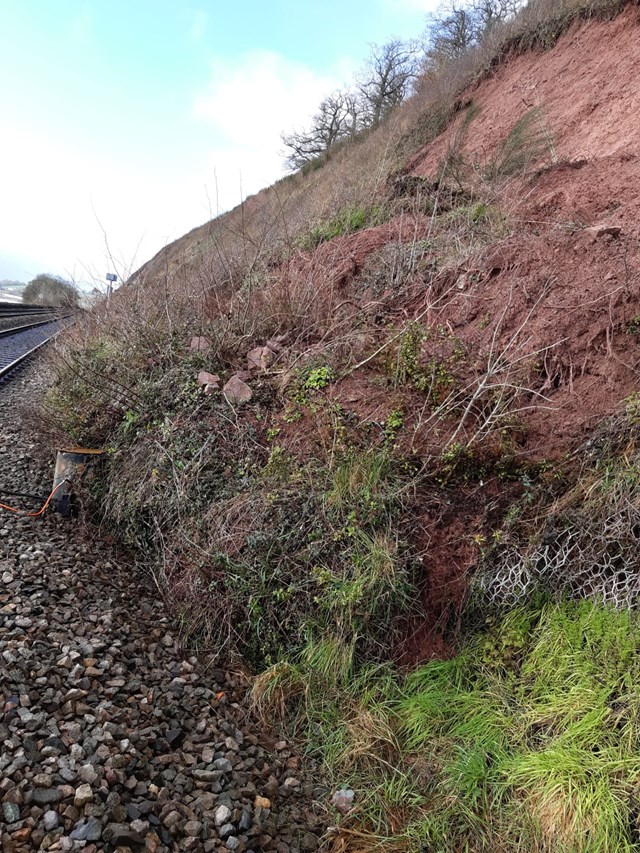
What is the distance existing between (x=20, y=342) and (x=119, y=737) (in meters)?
13.6

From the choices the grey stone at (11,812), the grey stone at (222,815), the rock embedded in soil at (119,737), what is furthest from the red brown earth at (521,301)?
the grey stone at (11,812)

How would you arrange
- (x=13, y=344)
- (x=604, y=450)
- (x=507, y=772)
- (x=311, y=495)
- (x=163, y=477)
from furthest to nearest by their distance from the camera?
(x=13, y=344)
(x=163, y=477)
(x=311, y=495)
(x=604, y=450)
(x=507, y=772)

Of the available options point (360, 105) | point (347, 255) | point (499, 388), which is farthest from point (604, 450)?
point (360, 105)

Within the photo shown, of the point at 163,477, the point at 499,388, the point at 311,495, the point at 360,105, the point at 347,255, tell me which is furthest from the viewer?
the point at 360,105

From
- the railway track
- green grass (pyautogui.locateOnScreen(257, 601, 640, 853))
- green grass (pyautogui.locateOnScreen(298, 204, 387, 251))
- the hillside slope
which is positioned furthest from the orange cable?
green grass (pyautogui.locateOnScreen(298, 204, 387, 251))

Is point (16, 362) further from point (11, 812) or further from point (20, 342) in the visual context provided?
point (11, 812)

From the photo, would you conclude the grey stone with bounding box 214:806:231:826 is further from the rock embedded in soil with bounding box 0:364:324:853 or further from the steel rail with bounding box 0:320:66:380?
the steel rail with bounding box 0:320:66:380

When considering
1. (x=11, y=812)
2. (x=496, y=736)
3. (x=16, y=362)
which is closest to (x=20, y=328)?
(x=16, y=362)

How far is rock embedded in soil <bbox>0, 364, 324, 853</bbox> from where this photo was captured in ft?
7.83

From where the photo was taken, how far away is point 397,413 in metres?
4.29

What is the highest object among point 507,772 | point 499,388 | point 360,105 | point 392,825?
point 360,105

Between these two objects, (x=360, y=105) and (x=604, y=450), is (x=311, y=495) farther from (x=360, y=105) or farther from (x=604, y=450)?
(x=360, y=105)

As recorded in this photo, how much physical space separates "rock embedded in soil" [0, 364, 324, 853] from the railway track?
592 centimetres

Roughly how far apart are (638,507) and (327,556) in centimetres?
197
